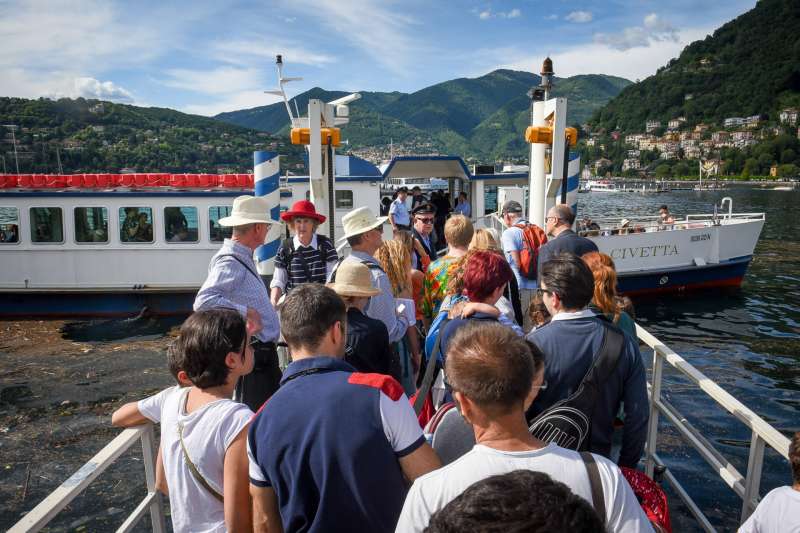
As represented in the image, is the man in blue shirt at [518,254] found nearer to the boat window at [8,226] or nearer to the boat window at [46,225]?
the boat window at [46,225]

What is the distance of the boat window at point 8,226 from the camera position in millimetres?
12773

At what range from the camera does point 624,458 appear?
274 centimetres

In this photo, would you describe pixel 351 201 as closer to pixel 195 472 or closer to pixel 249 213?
pixel 249 213

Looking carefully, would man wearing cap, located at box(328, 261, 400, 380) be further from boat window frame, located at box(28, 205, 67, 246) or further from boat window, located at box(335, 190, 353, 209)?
boat window frame, located at box(28, 205, 67, 246)

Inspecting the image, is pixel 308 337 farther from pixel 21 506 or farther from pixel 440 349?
A: pixel 21 506

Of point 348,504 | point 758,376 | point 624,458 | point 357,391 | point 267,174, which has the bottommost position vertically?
point 758,376

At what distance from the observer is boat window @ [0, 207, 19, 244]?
1277 centimetres

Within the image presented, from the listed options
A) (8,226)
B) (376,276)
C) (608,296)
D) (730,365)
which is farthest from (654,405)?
(8,226)

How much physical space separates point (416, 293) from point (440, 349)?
7.00 feet

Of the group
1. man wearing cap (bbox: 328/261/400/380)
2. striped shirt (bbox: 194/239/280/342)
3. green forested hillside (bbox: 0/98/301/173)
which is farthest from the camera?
green forested hillside (bbox: 0/98/301/173)

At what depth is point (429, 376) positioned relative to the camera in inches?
111

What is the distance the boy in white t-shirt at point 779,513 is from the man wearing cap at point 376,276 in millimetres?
2455

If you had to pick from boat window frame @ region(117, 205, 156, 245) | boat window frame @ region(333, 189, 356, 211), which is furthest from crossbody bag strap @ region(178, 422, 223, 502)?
boat window frame @ region(117, 205, 156, 245)

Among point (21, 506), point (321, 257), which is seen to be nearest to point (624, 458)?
point (321, 257)
